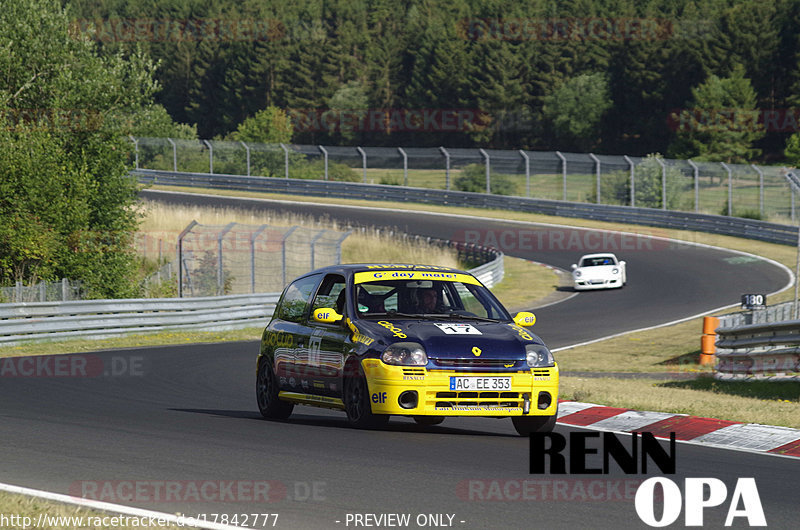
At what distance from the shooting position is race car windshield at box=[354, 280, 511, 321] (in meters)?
10.6

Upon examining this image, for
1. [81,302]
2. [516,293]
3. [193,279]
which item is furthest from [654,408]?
[516,293]

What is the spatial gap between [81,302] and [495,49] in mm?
89171

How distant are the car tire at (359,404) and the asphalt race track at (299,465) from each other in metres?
0.14

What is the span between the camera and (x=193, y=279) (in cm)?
3175

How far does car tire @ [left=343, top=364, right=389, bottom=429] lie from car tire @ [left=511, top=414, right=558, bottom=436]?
124cm

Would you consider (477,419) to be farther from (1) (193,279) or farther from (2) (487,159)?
(2) (487,159)

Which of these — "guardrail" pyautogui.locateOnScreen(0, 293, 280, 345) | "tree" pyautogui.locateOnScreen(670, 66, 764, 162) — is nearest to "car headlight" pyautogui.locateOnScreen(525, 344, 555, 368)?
"guardrail" pyautogui.locateOnScreen(0, 293, 280, 345)

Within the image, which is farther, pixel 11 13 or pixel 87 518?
pixel 11 13

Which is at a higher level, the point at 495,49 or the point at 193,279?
the point at 495,49

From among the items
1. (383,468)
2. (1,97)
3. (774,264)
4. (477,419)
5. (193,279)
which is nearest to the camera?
(383,468)
